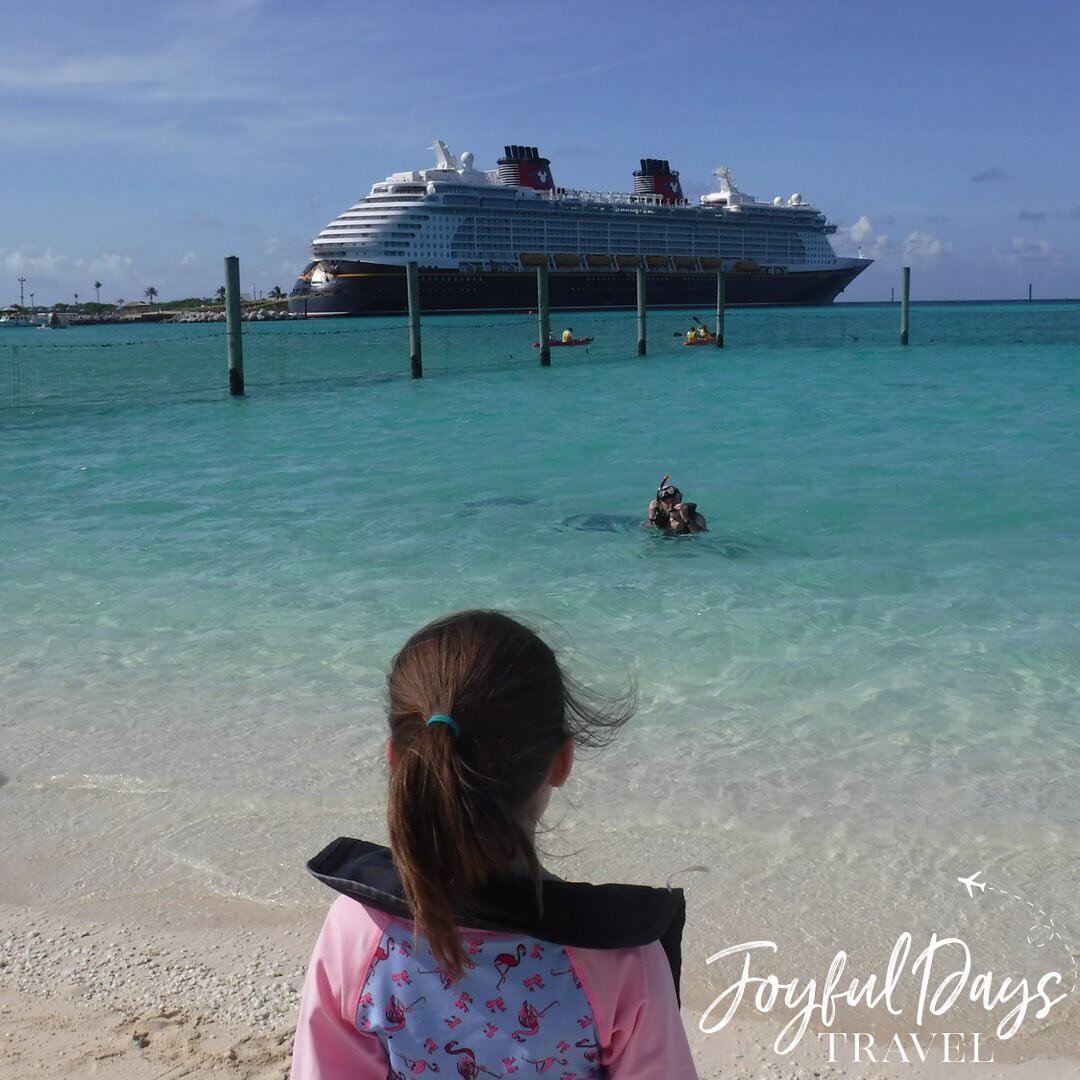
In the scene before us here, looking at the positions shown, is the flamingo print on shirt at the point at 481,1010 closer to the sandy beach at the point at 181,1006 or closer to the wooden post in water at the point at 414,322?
the sandy beach at the point at 181,1006

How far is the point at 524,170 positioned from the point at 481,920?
78.8 meters

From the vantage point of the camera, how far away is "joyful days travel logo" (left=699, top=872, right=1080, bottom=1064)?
2588 millimetres

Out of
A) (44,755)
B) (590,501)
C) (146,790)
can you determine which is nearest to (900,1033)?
(146,790)

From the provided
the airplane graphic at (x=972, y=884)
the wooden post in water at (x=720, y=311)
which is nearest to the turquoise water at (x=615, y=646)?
the airplane graphic at (x=972, y=884)

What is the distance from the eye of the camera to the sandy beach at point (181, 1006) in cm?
247

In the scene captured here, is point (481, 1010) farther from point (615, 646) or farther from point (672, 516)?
point (672, 516)

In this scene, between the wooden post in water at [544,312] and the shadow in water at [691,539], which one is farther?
the wooden post in water at [544,312]

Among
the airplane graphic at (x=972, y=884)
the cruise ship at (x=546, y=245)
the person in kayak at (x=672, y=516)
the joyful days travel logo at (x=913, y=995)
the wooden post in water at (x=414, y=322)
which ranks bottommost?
the joyful days travel logo at (x=913, y=995)

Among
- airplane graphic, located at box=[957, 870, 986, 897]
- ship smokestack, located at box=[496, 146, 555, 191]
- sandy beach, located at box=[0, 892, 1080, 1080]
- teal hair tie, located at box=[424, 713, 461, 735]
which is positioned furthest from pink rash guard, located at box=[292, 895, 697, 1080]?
ship smokestack, located at box=[496, 146, 555, 191]

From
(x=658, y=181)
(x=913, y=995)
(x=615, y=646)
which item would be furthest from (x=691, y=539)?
(x=658, y=181)

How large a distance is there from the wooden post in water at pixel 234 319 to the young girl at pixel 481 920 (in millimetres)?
18137

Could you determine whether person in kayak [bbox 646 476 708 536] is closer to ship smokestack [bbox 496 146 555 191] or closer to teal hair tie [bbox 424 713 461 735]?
teal hair tie [bbox 424 713 461 735]

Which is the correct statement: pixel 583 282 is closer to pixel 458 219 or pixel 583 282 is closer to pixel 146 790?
pixel 458 219

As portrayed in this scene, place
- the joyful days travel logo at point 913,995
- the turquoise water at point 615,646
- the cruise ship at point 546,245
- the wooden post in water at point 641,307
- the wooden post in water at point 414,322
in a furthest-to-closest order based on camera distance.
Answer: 1. the cruise ship at point 546,245
2. the wooden post in water at point 641,307
3. the wooden post in water at point 414,322
4. the turquoise water at point 615,646
5. the joyful days travel logo at point 913,995
